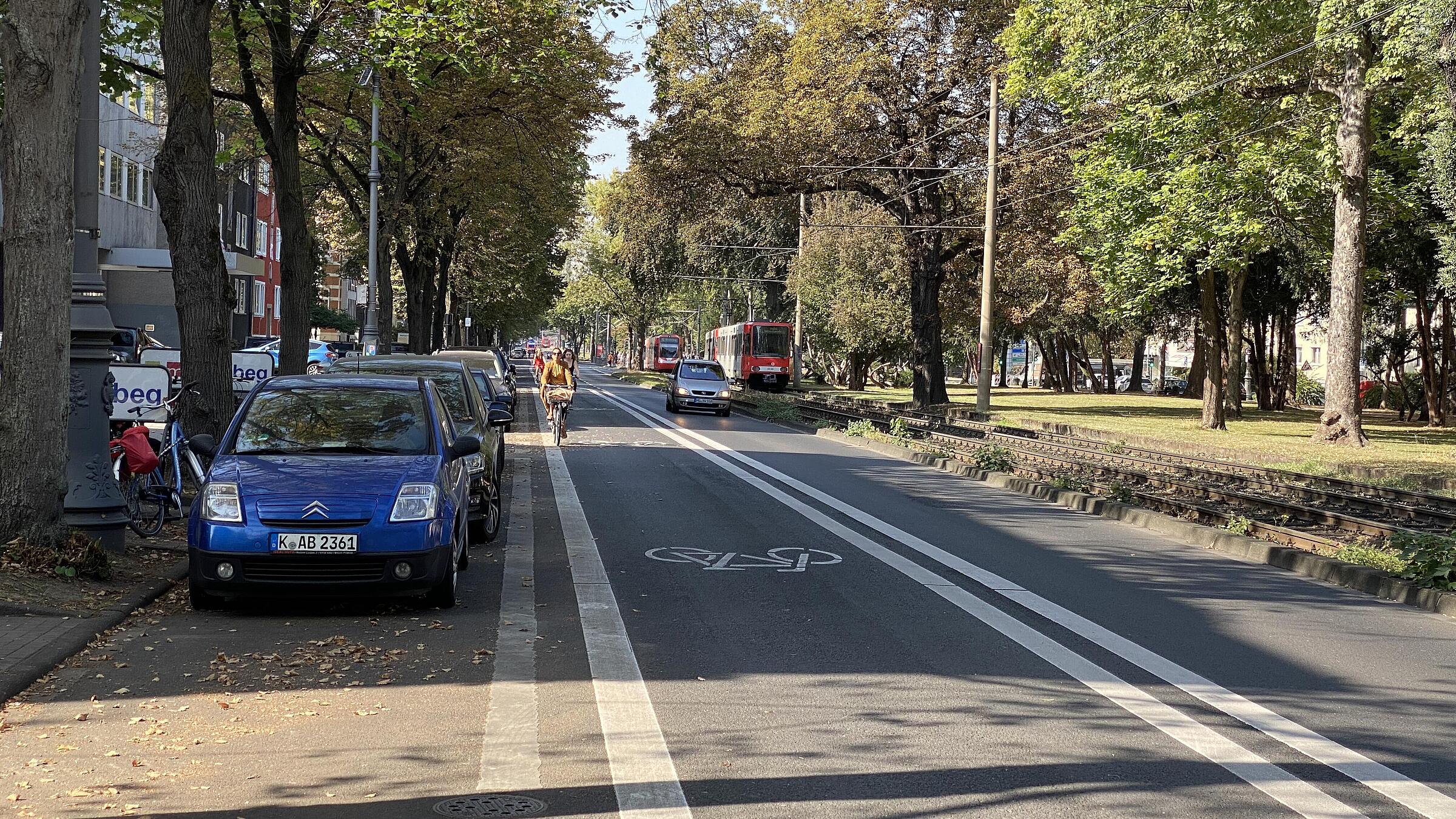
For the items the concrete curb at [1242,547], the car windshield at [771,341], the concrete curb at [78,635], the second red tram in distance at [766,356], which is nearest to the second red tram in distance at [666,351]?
the second red tram in distance at [766,356]

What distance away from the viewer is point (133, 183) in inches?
1793

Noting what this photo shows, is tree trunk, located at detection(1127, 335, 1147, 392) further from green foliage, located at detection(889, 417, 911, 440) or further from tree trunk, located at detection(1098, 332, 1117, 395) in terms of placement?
green foliage, located at detection(889, 417, 911, 440)

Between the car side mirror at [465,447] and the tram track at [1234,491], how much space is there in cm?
808

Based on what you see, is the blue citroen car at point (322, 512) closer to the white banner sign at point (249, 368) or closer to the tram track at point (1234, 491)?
the tram track at point (1234, 491)

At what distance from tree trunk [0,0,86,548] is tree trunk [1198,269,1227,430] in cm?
2855

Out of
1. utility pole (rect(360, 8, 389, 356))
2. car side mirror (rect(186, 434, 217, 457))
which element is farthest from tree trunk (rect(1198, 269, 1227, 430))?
car side mirror (rect(186, 434, 217, 457))

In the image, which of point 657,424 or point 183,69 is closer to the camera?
point 183,69

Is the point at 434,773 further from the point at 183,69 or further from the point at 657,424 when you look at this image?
the point at 657,424

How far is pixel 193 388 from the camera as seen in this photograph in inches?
530

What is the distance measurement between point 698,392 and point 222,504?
29806 mm

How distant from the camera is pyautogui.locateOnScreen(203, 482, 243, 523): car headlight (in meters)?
8.54

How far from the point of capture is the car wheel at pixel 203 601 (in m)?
8.76

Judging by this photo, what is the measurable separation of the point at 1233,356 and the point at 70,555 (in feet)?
136

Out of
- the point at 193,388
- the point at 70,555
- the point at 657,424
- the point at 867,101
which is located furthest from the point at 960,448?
the point at 70,555
